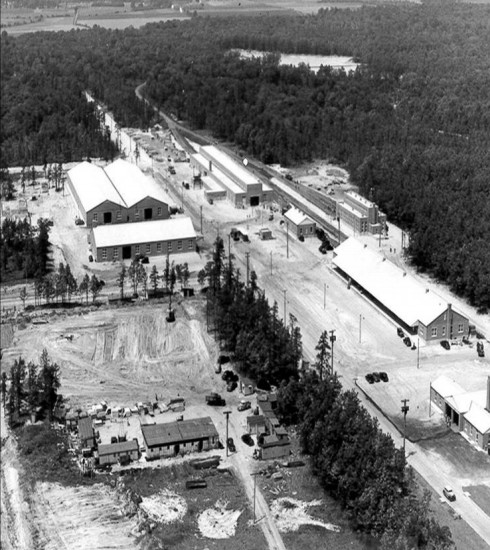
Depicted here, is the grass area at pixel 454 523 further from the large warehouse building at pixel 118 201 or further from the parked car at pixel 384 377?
the large warehouse building at pixel 118 201

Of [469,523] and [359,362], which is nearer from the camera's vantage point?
[469,523]

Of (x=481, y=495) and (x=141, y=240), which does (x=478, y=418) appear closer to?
(x=481, y=495)

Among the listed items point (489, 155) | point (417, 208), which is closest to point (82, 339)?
point (417, 208)

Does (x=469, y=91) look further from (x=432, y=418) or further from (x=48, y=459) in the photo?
(x=48, y=459)

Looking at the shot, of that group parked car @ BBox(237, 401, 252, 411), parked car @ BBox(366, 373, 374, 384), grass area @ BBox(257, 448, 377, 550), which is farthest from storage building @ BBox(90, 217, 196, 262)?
grass area @ BBox(257, 448, 377, 550)

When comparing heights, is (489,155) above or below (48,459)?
above

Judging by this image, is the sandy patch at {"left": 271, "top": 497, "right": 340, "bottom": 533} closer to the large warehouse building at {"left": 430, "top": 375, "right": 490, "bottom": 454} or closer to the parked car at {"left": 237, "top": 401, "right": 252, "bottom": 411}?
the parked car at {"left": 237, "top": 401, "right": 252, "bottom": 411}

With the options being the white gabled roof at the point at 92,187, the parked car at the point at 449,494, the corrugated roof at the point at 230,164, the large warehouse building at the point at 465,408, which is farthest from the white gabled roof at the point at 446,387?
the corrugated roof at the point at 230,164
